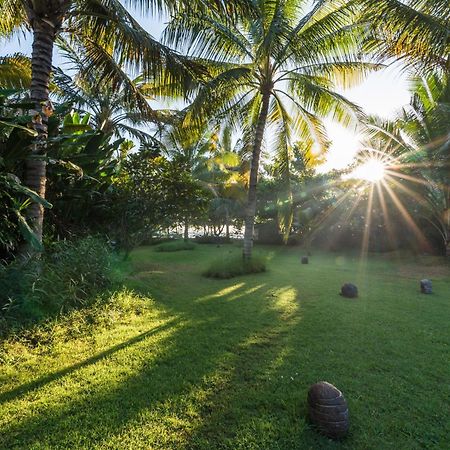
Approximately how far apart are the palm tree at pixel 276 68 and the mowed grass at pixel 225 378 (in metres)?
5.54

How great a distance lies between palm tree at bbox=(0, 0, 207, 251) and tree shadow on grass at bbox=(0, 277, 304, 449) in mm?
2258

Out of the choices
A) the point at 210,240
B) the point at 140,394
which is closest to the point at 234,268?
the point at 140,394

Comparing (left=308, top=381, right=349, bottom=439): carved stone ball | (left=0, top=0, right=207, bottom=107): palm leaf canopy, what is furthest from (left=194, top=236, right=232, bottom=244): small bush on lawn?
(left=308, top=381, right=349, bottom=439): carved stone ball

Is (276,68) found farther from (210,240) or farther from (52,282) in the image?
(210,240)

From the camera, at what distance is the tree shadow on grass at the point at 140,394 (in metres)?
2.19

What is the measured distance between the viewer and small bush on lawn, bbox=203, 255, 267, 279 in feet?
30.7

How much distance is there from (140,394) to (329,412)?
1.64 meters

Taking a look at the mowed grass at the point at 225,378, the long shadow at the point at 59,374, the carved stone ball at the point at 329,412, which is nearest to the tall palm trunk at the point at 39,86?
the mowed grass at the point at 225,378

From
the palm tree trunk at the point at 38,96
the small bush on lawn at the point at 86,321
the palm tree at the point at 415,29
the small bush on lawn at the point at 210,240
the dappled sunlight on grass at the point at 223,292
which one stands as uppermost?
the palm tree at the point at 415,29

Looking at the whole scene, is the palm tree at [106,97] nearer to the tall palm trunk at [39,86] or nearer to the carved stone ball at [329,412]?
the tall palm trunk at [39,86]

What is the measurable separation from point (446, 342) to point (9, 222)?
649 cm

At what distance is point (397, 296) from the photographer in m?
7.18

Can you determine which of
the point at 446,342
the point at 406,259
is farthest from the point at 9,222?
the point at 406,259

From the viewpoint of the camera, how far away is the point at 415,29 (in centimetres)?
448
